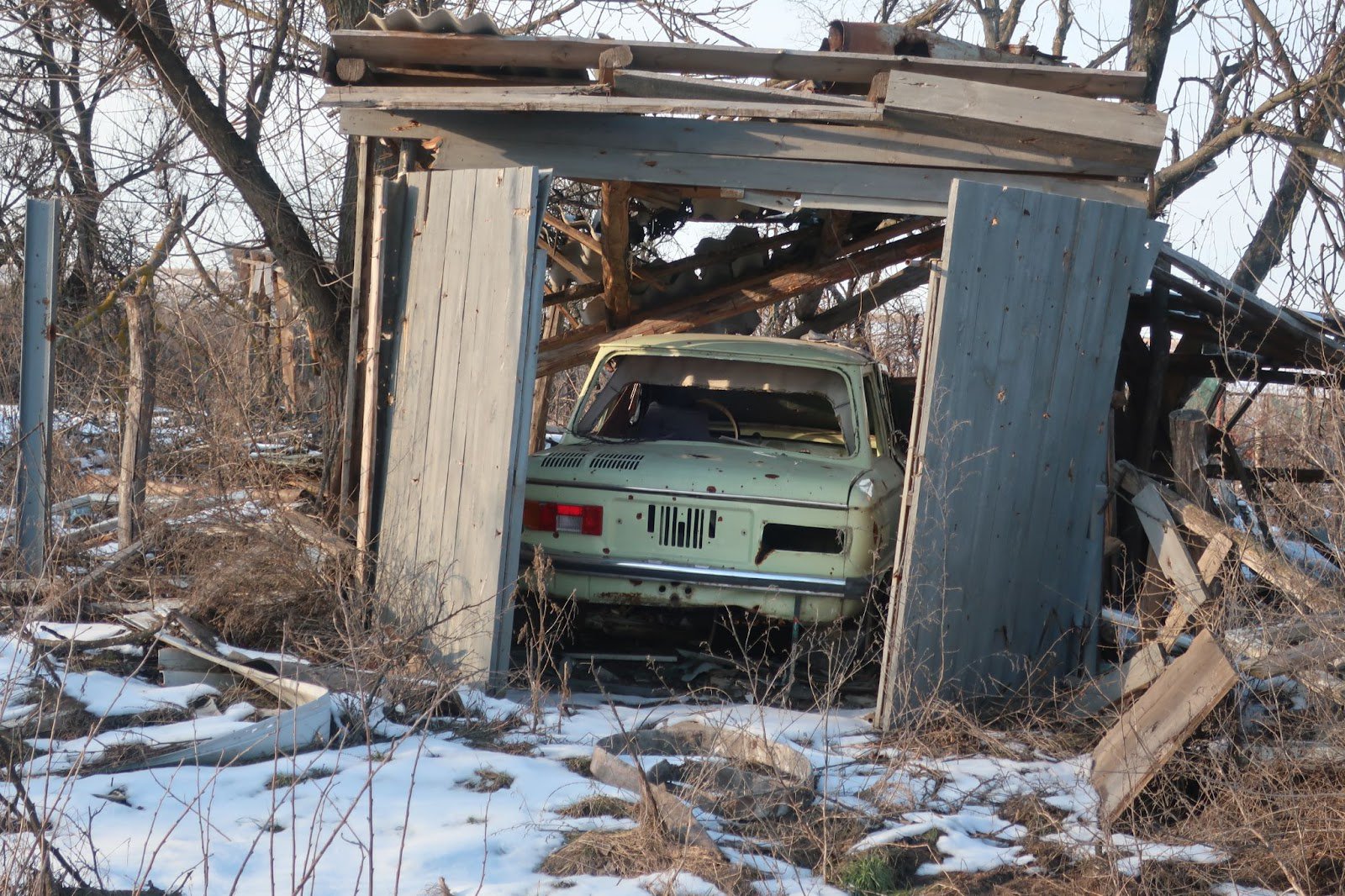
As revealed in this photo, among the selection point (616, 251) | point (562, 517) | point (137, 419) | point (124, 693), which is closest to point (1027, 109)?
point (616, 251)

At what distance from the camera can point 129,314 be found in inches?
283

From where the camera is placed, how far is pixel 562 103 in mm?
6062

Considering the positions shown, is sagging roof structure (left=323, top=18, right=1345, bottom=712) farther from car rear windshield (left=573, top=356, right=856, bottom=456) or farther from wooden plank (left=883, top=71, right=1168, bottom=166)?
car rear windshield (left=573, top=356, right=856, bottom=456)

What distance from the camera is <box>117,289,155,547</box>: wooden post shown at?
712 centimetres

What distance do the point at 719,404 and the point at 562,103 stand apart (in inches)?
88.6

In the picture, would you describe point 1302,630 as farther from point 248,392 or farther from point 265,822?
point 248,392

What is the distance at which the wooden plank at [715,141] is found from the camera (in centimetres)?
657

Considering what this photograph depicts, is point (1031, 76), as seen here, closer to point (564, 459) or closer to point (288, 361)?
point (564, 459)

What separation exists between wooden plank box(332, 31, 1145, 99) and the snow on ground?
3386mm

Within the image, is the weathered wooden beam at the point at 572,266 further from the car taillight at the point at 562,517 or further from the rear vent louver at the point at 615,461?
the car taillight at the point at 562,517

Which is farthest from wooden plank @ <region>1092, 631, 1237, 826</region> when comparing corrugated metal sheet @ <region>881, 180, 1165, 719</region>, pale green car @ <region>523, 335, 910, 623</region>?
pale green car @ <region>523, 335, 910, 623</region>

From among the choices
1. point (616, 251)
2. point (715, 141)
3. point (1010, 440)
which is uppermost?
point (715, 141)

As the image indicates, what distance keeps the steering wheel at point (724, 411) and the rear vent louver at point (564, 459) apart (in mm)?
1013

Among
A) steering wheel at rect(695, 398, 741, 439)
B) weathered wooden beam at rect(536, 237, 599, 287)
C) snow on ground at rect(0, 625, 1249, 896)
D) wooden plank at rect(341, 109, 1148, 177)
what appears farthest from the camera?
weathered wooden beam at rect(536, 237, 599, 287)
